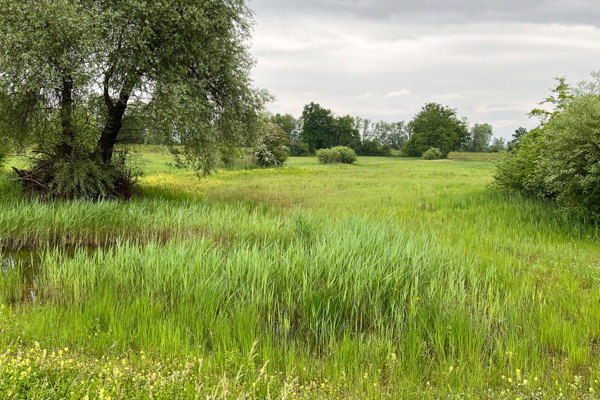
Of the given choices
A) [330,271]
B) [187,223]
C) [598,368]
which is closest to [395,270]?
[330,271]

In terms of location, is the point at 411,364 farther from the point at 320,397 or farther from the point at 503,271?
the point at 503,271

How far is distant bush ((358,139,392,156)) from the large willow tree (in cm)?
9448

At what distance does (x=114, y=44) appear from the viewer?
Result: 38.0 ft

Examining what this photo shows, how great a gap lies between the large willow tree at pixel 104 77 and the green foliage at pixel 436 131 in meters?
82.8

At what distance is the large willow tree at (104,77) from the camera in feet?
33.9

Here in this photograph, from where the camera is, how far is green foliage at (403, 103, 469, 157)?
9031 centimetres

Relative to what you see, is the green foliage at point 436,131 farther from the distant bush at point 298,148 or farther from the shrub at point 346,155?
the shrub at point 346,155

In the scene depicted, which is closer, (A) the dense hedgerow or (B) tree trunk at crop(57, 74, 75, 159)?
(A) the dense hedgerow

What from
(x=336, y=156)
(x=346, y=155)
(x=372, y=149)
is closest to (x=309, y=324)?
(x=336, y=156)

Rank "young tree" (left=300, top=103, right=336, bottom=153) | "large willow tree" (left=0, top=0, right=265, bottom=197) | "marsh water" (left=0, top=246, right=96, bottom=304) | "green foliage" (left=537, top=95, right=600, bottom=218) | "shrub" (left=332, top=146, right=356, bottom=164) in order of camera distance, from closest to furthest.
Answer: "marsh water" (left=0, top=246, right=96, bottom=304), "green foliage" (left=537, top=95, right=600, bottom=218), "large willow tree" (left=0, top=0, right=265, bottom=197), "shrub" (left=332, top=146, right=356, bottom=164), "young tree" (left=300, top=103, right=336, bottom=153)

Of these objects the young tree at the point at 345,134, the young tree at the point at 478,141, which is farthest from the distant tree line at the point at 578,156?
the young tree at the point at 478,141

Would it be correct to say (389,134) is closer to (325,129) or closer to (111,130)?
(325,129)

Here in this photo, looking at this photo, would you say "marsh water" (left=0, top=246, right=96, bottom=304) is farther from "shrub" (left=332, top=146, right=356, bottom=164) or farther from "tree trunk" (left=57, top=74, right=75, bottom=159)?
"shrub" (left=332, top=146, right=356, bottom=164)

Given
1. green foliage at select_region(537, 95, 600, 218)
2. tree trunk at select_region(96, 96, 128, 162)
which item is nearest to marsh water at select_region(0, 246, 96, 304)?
tree trunk at select_region(96, 96, 128, 162)
